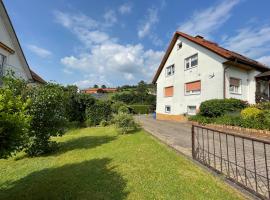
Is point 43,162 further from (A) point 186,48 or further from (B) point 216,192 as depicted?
(A) point 186,48

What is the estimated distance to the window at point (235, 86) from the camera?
16156mm

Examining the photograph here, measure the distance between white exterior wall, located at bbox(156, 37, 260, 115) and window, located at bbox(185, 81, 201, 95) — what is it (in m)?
0.34

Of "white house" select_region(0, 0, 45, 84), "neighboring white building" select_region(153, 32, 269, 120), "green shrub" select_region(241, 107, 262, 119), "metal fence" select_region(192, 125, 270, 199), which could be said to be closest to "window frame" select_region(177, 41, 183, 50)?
"neighboring white building" select_region(153, 32, 269, 120)

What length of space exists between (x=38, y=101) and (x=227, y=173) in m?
7.58

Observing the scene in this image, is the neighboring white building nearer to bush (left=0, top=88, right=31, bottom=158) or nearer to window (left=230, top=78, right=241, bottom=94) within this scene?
window (left=230, top=78, right=241, bottom=94)

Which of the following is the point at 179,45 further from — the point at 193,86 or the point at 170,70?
the point at 193,86

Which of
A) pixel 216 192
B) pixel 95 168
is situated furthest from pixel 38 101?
pixel 216 192

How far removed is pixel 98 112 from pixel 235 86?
13.1m

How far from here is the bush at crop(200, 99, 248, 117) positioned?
1375 centimetres

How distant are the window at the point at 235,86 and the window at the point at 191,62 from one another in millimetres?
3733

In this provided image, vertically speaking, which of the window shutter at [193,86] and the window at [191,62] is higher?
the window at [191,62]

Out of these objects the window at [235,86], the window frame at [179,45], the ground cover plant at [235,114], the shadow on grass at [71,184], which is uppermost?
the window frame at [179,45]

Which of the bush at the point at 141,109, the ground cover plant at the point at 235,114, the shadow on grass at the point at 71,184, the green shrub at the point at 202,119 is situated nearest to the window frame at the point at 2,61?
the shadow on grass at the point at 71,184

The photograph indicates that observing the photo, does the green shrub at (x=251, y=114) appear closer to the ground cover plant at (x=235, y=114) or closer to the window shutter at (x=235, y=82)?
the ground cover plant at (x=235, y=114)
